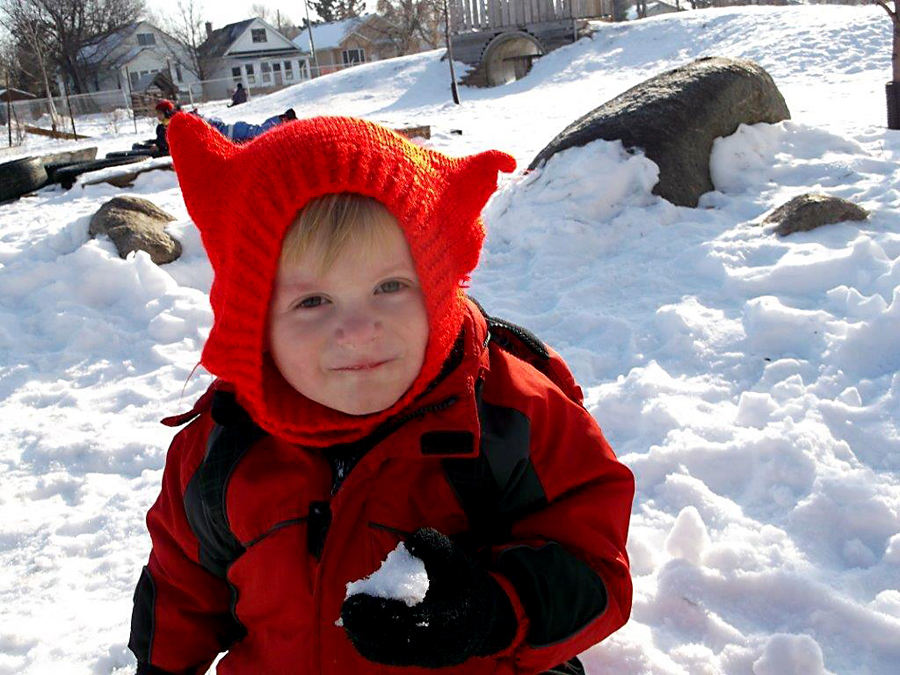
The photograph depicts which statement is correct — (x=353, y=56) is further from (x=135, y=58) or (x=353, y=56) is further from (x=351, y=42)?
(x=135, y=58)

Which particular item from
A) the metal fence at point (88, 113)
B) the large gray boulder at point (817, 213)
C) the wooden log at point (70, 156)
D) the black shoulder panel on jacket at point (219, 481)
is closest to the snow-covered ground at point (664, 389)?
the large gray boulder at point (817, 213)

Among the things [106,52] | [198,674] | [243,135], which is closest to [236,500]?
[198,674]

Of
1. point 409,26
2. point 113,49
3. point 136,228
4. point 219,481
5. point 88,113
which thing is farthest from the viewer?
point 113,49

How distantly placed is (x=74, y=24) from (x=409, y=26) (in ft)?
Result: 65.7

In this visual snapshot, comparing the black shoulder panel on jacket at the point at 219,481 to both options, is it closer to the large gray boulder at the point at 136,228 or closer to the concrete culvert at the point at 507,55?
the large gray boulder at the point at 136,228

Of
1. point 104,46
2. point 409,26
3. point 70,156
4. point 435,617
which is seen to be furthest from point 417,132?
point 104,46

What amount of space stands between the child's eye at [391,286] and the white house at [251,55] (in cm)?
5298

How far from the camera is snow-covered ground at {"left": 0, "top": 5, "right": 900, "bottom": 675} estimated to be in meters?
2.11

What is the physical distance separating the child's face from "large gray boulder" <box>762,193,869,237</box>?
12.6 ft

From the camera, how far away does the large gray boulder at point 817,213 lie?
4.57 m

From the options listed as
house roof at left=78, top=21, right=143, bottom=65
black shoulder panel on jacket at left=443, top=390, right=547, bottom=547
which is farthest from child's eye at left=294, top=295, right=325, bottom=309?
house roof at left=78, top=21, right=143, bottom=65

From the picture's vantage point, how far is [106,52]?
4831cm

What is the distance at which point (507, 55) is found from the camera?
22656 millimetres

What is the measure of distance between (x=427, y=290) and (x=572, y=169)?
4592 mm
